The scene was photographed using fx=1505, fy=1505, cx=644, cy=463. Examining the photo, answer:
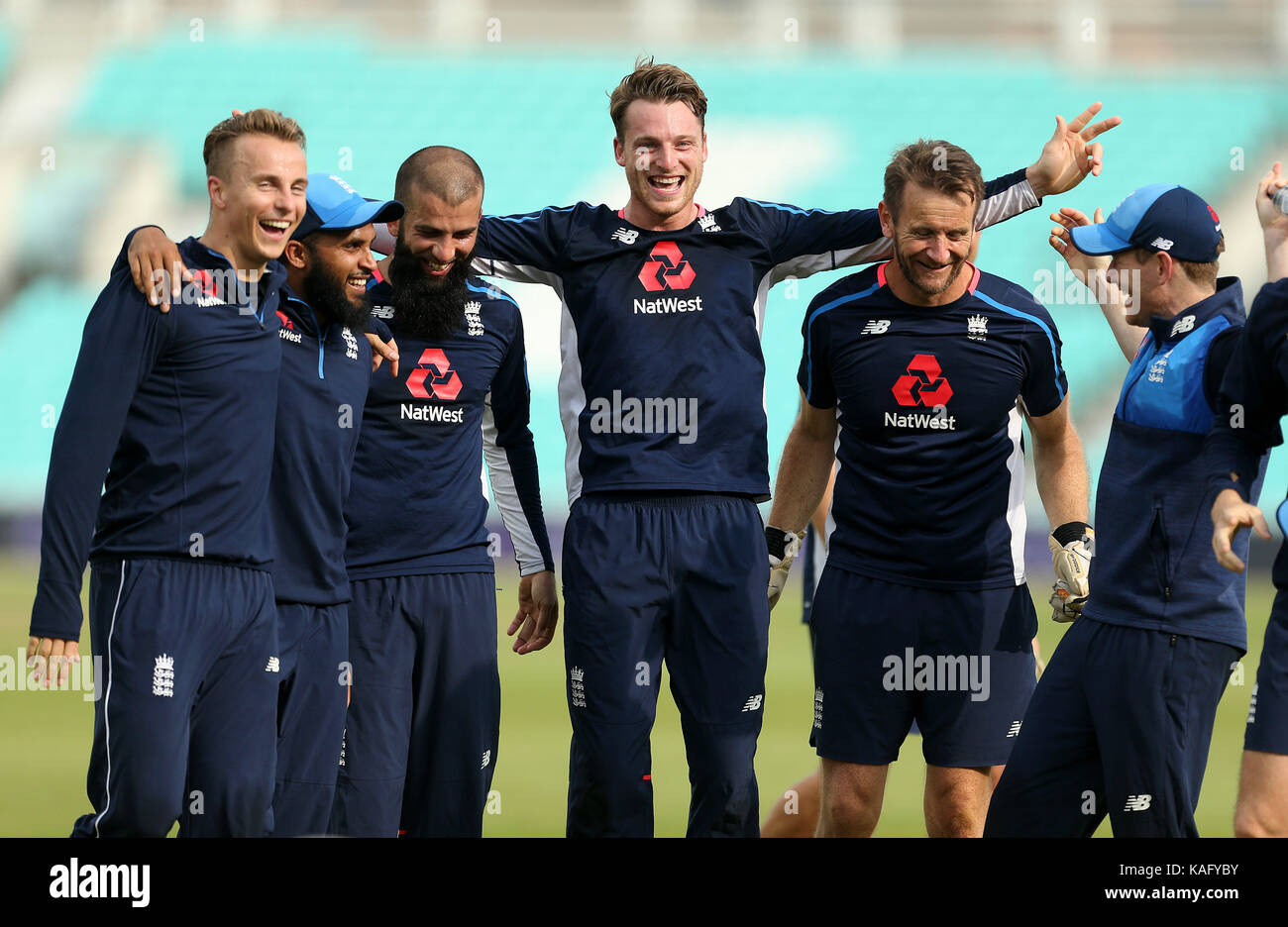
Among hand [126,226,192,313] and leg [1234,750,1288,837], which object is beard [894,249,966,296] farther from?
hand [126,226,192,313]

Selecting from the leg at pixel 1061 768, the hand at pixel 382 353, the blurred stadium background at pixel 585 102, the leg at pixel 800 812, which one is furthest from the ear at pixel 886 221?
the blurred stadium background at pixel 585 102

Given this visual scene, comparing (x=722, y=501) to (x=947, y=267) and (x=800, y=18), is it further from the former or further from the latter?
(x=800, y=18)

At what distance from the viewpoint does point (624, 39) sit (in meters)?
25.4

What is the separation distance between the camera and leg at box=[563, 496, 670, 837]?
5.16 metres

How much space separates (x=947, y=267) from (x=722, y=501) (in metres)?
1.15

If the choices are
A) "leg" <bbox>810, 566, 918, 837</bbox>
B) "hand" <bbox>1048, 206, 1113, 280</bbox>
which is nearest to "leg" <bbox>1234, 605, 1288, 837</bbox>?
"leg" <bbox>810, 566, 918, 837</bbox>

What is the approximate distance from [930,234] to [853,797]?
2032 mm

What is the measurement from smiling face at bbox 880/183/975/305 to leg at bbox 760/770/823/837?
255cm

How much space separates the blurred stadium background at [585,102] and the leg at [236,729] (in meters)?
19.5
